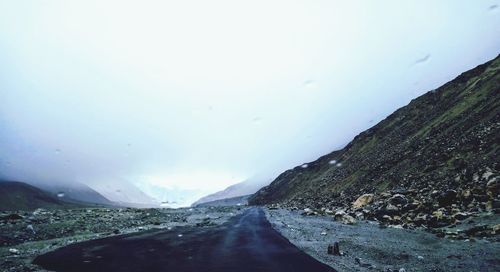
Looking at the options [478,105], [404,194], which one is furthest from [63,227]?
[478,105]

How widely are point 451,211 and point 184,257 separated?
49.1 ft

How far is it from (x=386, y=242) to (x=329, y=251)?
148 inches

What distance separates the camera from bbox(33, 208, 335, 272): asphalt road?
35.8 feet

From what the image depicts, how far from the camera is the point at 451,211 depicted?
63.0 feet

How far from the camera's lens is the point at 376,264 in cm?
1134

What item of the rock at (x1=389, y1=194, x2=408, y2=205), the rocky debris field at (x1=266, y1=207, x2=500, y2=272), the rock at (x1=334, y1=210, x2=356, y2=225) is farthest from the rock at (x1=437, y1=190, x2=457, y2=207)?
the rock at (x1=334, y1=210, x2=356, y2=225)

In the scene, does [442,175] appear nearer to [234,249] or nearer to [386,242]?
[386,242]

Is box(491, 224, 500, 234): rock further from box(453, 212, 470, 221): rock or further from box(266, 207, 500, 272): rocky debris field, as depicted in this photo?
box(453, 212, 470, 221): rock

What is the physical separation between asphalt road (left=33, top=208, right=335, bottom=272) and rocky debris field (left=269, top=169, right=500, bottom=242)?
7645 mm

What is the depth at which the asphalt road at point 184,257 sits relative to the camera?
35.8 feet

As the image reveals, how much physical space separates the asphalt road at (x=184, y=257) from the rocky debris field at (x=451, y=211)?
764 cm

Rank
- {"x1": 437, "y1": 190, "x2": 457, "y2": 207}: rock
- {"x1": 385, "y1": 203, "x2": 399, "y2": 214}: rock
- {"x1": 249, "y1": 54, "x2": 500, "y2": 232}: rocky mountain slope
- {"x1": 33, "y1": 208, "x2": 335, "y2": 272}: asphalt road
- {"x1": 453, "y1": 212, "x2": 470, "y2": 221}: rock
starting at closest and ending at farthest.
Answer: {"x1": 33, "y1": 208, "x2": 335, "y2": 272}: asphalt road → {"x1": 453, "y1": 212, "x2": 470, "y2": 221}: rock → {"x1": 249, "y1": 54, "x2": 500, "y2": 232}: rocky mountain slope → {"x1": 437, "y1": 190, "x2": 457, "y2": 207}: rock → {"x1": 385, "y1": 203, "x2": 399, "y2": 214}: rock

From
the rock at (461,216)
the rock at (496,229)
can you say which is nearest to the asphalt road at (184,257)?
the rock at (496,229)

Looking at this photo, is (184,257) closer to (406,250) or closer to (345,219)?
(406,250)
